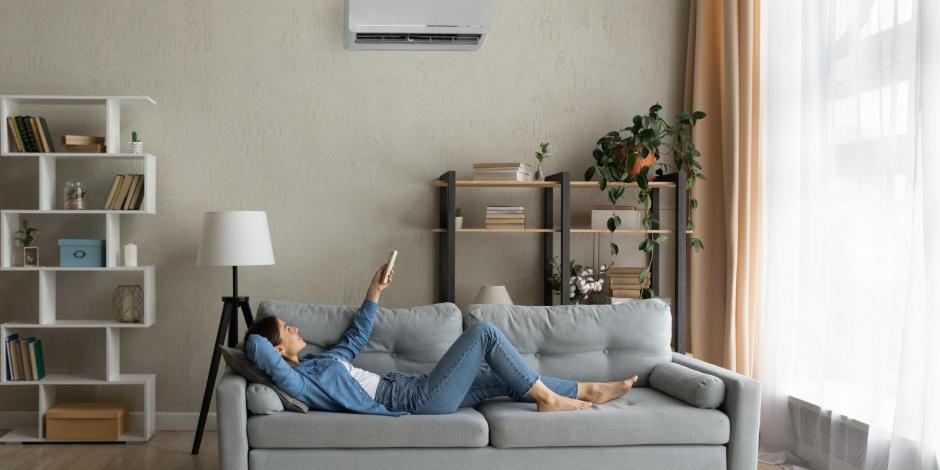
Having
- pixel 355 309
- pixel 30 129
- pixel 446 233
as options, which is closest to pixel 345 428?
pixel 355 309

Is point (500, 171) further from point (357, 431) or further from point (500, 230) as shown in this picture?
point (357, 431)

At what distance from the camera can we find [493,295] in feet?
14.9

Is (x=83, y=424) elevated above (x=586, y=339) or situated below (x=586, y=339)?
below

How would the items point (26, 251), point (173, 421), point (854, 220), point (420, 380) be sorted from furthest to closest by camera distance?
point (173, 421)
point (26, 251)
point (854, 220)
point (420, 380)

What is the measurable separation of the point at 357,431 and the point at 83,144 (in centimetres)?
249

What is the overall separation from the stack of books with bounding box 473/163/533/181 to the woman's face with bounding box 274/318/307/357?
152 cm

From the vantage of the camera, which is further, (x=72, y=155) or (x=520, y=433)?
(x=72, y=155)

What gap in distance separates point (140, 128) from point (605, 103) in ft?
9.23

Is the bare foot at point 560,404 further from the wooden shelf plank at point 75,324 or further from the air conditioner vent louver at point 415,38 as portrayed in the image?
the wooden shelf plank at point 75,324

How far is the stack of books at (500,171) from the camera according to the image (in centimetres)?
457

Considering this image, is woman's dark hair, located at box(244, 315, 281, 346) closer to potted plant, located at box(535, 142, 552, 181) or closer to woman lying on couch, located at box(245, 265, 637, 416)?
woman lying on couch, located at box(245, 265, 637, 416)

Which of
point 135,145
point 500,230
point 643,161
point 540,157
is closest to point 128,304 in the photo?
point 135,145

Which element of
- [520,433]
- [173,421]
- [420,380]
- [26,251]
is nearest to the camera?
[520,433]

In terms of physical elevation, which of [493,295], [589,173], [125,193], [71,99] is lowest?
[493,295]
